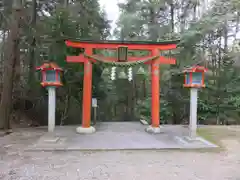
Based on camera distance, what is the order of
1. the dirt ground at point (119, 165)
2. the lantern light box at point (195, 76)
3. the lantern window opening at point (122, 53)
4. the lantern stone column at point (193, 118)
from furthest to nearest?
the lantern window opening at point (122, 53), the lantern light box at point (195, 76), the lantern stone column at point (193, 118), the dirt ground at point (119, 165)

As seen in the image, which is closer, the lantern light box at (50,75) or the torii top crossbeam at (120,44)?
the lantern light box at (50,75)

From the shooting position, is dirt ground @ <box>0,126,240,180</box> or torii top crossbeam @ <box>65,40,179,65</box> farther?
torii top crossbeam @ <box>65,40,179,65</box>

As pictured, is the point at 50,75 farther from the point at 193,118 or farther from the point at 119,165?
the point at 193,118

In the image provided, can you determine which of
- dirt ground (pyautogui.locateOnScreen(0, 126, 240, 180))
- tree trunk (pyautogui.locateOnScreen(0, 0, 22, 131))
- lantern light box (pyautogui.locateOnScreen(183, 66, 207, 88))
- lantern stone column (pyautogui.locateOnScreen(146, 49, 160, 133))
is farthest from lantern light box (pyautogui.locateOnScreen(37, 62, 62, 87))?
lantern light box (pyautogui.locateOnScreen(183, 66, 207, 88))

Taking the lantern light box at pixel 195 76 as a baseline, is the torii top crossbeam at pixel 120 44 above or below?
above

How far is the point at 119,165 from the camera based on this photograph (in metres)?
4.04

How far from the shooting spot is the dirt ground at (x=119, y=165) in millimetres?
3533

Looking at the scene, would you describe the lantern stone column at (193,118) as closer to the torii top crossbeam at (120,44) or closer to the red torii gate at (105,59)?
the red torii gate at (105,59)

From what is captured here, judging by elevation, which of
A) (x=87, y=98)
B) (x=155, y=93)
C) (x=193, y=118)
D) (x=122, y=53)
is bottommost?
(x=193, y=118)

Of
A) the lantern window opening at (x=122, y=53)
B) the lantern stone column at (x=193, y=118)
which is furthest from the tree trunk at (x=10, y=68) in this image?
the lantern stone column at (x=193, y=118)

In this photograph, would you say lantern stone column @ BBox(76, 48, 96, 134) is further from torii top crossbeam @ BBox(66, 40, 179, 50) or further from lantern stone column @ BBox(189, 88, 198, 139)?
lantern stone column @ BBox(189, 88, 198, 139)

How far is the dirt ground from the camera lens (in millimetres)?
3533

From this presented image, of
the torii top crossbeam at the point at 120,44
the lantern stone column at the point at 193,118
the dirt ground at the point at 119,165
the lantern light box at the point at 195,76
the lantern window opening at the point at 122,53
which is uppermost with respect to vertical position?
the torii top crossbeam at the point at 120,44

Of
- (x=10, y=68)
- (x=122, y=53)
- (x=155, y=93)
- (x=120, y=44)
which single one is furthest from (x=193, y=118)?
(x=10, y=68)
